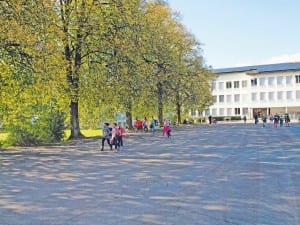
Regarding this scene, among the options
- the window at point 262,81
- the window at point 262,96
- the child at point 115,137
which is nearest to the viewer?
the child at point 115,137

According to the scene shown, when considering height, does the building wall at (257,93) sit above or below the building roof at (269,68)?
below

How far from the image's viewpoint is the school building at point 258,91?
335 ft

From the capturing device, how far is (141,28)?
35.8 m

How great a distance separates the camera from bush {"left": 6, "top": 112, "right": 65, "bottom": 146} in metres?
29.3

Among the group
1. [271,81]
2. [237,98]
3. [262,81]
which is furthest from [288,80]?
[237,98]

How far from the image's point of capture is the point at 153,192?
33.7ft

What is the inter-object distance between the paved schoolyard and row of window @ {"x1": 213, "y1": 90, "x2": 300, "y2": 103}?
82447 mm

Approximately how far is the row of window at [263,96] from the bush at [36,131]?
67.6m

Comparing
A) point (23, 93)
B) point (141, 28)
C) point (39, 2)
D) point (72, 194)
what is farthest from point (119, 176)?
point (141, 28)

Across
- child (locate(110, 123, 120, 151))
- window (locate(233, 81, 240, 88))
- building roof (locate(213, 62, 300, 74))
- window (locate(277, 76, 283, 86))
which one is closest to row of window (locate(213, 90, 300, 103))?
window (locate(277, 76, 283, 86))

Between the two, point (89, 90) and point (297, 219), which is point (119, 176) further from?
point (89, 90)

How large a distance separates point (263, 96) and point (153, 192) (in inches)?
3919

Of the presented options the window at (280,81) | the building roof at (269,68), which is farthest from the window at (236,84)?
the window at (280,81)

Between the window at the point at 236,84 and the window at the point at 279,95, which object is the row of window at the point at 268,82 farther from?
the window at the point at 279,95
